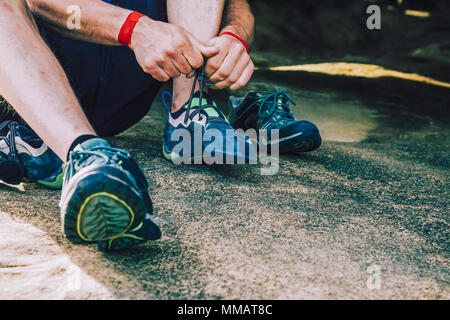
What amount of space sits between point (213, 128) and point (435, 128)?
1.82 meters

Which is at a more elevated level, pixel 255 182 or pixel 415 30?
pixel 415 30

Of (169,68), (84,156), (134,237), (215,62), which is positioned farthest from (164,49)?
(134,237)

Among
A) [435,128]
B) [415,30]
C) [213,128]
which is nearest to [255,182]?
[213,128]

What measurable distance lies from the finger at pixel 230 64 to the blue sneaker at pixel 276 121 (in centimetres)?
33

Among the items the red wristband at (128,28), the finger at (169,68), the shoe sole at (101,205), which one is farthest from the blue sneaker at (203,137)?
the shoe sole at (101,205)

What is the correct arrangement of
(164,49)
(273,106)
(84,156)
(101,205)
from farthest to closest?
(273,106) → (164,49) → (84,156) → (101,205)

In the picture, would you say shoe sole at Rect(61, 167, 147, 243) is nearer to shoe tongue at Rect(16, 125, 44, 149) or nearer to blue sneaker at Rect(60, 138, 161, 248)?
blue sneaker at Rect(60, 138, 161, 248)

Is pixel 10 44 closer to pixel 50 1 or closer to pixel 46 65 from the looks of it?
pixel 46 65

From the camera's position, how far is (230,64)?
1.15 m

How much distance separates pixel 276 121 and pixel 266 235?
65 centimetres

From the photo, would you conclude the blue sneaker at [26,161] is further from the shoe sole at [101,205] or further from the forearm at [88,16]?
the shoe sole at [101,205]

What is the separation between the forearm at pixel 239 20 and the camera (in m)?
1.31

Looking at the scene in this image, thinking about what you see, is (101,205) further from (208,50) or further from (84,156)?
(208,50)

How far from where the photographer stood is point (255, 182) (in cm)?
123
